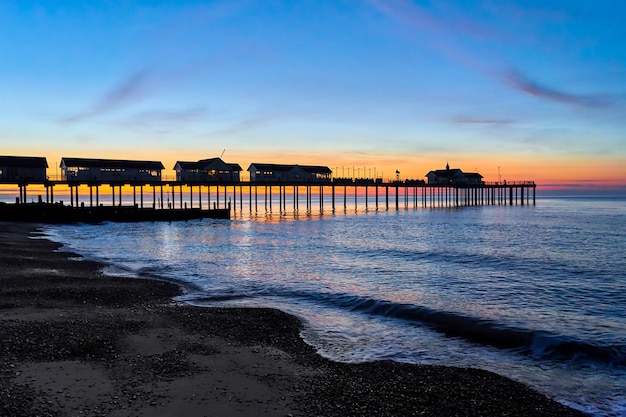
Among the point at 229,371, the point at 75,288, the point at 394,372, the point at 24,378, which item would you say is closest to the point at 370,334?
the point at 394,372

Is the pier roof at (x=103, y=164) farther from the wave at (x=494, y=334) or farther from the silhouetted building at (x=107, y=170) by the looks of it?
the wave at (x=494, y=334)

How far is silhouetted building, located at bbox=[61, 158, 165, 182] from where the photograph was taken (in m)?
61.7

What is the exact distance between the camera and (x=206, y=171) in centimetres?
7394

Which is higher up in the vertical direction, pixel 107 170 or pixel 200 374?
pixel 107 170

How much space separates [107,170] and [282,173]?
93.2ft

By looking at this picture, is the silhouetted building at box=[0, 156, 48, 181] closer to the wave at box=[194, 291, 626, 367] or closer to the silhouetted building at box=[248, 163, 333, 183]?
the silhouetted building at box=[248, 163, 333, 183]

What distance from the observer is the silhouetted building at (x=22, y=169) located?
187 ft

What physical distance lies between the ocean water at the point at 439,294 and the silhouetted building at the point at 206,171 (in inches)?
1427

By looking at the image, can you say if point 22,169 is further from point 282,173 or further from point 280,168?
point 282,173

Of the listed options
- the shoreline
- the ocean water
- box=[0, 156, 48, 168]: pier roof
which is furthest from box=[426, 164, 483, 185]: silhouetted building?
the shoreline

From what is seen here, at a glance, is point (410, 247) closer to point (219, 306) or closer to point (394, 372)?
point (219, 306)

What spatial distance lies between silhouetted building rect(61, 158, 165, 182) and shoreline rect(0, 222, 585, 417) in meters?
54.4

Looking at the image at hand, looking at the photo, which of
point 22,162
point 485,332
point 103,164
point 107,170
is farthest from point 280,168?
point 485,332

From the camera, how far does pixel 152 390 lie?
7.31 m
